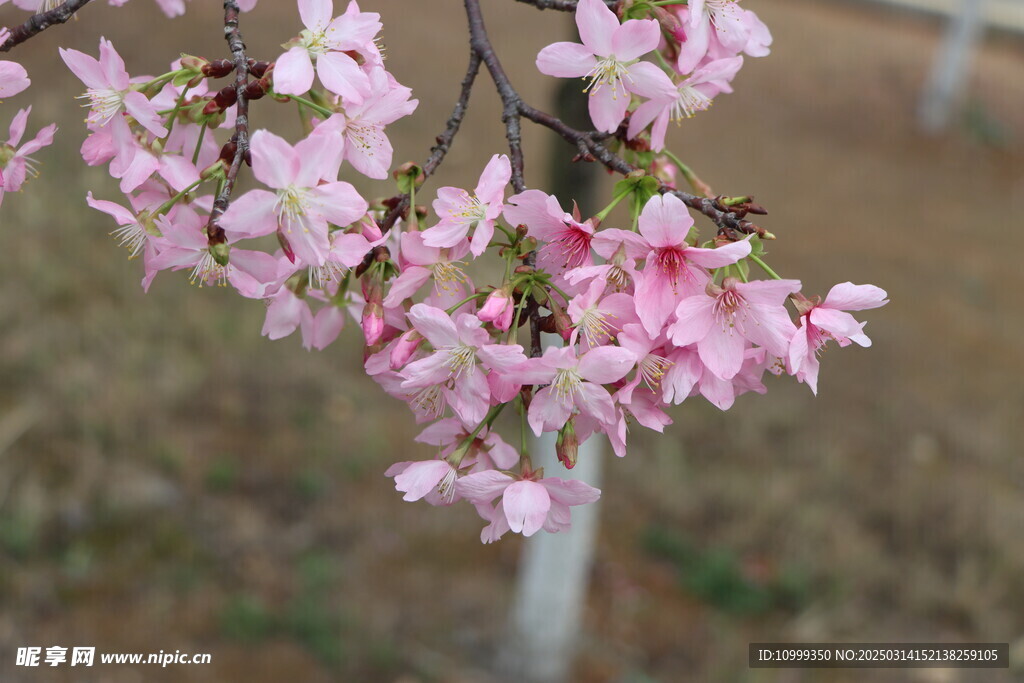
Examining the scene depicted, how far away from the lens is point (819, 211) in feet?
20.6

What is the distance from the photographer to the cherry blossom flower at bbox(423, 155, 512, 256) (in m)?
0.88

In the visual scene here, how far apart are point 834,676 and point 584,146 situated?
8.39 feet

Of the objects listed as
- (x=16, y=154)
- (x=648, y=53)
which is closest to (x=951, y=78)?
(x=648, y=53)

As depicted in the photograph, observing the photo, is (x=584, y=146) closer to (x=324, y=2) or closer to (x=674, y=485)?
(x=324, y=2)

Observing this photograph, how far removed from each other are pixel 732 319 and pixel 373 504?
2.67m

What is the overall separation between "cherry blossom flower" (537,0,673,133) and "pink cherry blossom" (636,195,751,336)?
0.18 meters

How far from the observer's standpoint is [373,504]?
11.0ft

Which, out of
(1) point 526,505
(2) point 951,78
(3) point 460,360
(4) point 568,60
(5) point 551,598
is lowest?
(2) point 951,78

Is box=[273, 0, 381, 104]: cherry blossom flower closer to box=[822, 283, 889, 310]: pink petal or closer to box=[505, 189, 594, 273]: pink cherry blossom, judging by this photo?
box=[505, 189, 594, 273]: pink cherry blossom

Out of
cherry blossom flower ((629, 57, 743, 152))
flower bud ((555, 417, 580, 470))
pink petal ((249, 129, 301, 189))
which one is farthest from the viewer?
cherry blossom flower ((629, 57, 743, 152))

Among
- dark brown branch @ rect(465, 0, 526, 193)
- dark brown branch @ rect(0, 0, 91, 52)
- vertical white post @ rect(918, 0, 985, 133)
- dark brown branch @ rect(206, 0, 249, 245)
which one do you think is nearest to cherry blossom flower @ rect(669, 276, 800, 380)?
dark brown branch @ rect(465, 0, 526, 193)

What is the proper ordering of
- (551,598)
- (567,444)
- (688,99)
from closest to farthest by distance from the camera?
(567,444) < (688,99) < (551,598)

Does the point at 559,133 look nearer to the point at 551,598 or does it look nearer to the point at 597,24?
the point at 597,24

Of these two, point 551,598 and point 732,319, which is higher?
point 732,319
